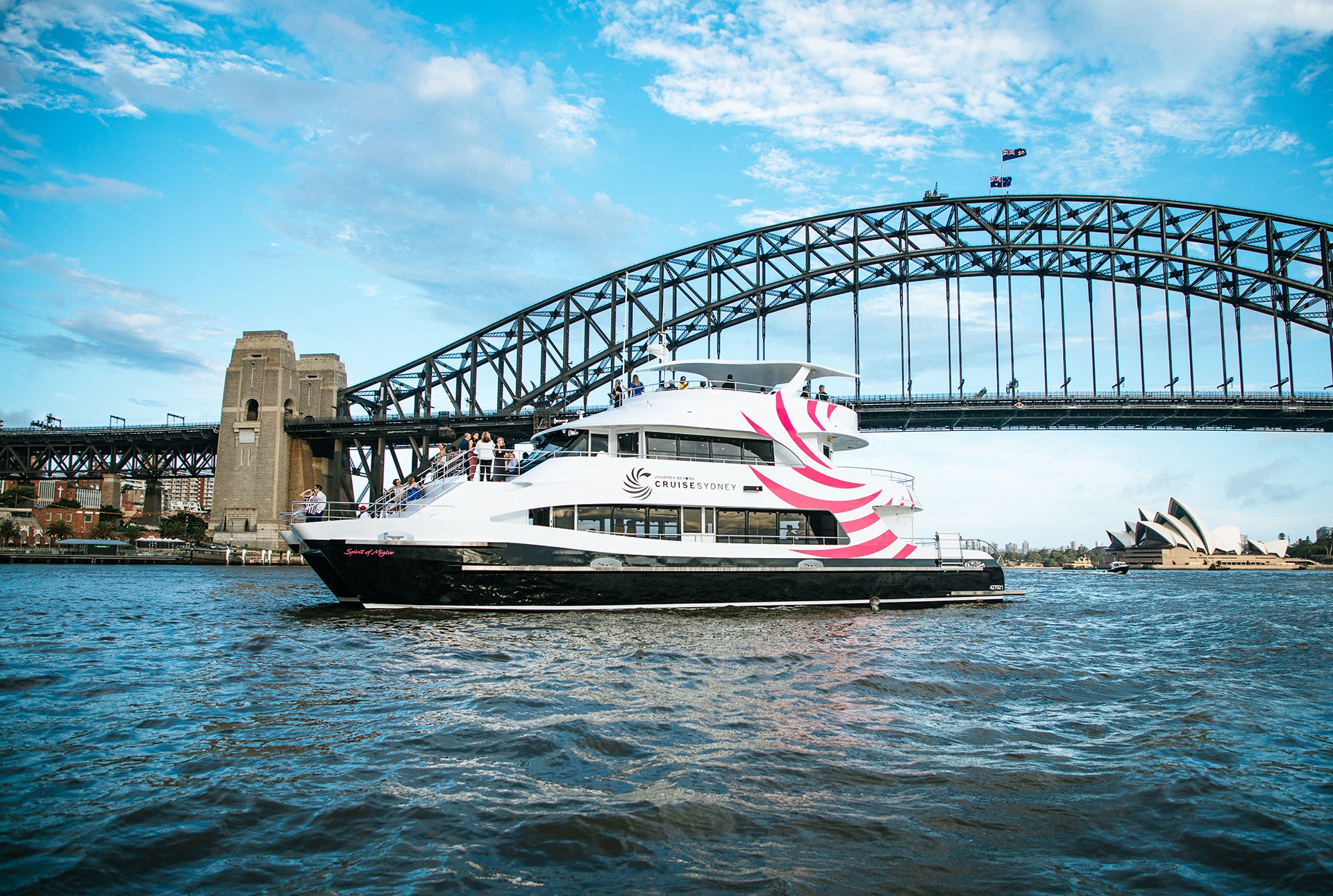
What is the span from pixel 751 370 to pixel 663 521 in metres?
6.09

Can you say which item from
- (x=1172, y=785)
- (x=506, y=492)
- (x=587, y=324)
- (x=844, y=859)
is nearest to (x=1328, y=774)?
(x=1172, y=785)

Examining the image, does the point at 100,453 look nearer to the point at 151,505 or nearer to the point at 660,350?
the point at 151,505

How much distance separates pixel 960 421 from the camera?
6300 cm

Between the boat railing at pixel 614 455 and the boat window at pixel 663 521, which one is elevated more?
the boat railing at pixel 614 455

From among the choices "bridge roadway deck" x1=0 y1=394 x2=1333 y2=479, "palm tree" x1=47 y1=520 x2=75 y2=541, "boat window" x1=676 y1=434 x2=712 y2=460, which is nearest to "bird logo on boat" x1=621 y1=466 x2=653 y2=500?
"boat window" x1=676 y1=434 x2=712 y2=460

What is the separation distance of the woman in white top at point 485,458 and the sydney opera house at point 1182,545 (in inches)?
3846

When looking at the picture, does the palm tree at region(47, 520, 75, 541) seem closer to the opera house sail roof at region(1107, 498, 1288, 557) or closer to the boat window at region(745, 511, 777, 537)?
the boat window at region(745, 511, 777, 537)

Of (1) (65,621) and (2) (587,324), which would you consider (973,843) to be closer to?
(1) (65,621)

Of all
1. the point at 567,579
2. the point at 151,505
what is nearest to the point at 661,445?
the point at 567,579

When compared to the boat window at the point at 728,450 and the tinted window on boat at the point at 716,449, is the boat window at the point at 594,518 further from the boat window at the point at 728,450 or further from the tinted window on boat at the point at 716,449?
the boat window at the point at 728,450

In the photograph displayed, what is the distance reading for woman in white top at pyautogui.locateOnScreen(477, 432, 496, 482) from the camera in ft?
62.5

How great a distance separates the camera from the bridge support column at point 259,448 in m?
65.9

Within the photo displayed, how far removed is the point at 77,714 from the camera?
7.70 metres

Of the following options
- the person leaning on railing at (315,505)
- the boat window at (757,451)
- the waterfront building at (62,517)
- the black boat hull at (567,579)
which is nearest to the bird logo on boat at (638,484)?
the black boat hull at (567,579)
